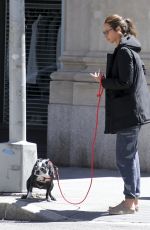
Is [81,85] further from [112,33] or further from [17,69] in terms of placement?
[112,33]

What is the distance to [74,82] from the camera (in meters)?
11.1

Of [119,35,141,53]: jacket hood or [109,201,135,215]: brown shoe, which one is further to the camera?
[109,201,135,215]: brown shoe

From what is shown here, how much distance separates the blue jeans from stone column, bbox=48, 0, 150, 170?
2703mm

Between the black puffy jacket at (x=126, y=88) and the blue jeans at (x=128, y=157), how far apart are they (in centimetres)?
10

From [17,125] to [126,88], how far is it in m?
1.62

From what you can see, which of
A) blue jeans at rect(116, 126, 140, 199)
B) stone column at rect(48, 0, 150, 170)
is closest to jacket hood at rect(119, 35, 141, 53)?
blue jeans at rect(116, 126, 140, 199)

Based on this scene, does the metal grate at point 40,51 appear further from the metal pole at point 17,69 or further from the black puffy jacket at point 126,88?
the black puffy jacket at point 126,88

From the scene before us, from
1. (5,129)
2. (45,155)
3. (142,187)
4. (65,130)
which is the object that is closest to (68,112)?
(65,130)

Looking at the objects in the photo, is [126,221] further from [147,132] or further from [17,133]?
[147,132]

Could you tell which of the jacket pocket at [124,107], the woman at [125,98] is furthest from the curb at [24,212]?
the jacket pocket at [124,107]

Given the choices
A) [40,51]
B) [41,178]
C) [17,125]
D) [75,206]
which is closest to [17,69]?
[17,125]

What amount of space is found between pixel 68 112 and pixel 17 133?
222 cm

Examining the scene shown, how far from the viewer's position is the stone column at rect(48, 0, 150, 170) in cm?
1089

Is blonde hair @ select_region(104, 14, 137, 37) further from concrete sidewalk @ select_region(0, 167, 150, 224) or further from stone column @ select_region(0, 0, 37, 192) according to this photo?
concrete sidewalk @ select_region(0, 167, 150, 224)
